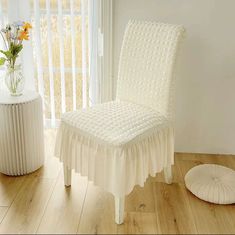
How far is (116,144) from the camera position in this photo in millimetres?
1891

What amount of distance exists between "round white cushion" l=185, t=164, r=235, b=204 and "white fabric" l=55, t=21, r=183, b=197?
236 mm

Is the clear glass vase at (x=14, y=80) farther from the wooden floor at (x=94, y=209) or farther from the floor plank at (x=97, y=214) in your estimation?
the floor plank at (x=97, y=214)

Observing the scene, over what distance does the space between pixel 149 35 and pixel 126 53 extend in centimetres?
19

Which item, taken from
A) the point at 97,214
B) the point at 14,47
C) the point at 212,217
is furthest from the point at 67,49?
the point at 212,217

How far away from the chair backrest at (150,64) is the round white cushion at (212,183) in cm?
47

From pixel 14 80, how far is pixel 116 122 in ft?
2.46

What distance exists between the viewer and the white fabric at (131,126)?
1.93 metres

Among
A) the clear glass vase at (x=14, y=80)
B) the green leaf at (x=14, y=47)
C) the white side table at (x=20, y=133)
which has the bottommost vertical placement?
the white side table at (x=20, y=133)

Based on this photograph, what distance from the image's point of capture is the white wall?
2.48 m

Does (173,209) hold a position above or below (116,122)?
below

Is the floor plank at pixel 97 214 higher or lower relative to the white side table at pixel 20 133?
lower

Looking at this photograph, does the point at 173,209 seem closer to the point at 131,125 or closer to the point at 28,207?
the point at 131,125

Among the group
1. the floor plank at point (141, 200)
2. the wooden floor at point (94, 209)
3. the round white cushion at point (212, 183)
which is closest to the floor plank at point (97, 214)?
the wooden floor at point (94, 209)

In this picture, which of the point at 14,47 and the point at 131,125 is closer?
the point at 131,125
